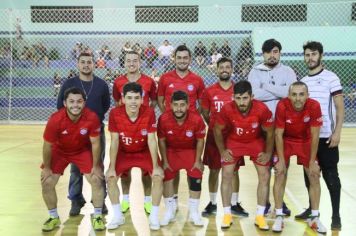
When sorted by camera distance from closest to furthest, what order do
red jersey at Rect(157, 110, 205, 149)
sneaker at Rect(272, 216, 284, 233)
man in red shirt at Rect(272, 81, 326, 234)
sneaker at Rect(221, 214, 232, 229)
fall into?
man in red shirt at Rect(272, 81, 326, 234)
sneaker at Rect(272, 216, 284, 233)
sneaker at Rect(221, 214, 232, 229)
red jersey at Rect(157, 110, 205, 149)

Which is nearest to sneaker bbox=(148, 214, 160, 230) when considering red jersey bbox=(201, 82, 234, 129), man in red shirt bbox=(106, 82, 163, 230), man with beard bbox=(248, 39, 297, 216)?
man in red shirt bbox=(106, 82, 163, 230)

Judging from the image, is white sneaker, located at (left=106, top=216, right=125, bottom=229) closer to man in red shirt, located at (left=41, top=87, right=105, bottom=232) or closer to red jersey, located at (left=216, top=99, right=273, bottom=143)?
man in red shirt, located at (left=41, top=87, right=105, bottom=232)

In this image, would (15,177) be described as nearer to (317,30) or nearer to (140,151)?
(140,151)

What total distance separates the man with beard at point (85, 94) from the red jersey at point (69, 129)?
0.50m

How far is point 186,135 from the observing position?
5.20 meters

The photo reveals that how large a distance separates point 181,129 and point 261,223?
127 cm

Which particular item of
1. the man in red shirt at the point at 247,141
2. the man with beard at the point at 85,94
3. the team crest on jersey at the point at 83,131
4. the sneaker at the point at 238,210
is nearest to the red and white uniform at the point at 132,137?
the team crest on jersey at the point at 83,131

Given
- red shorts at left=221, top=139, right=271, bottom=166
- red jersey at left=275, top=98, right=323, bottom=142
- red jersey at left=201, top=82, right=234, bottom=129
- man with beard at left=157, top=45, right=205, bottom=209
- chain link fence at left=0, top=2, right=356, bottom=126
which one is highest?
chain link fence at left=0, top=2, right=356, bottom=126

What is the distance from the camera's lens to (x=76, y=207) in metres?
5.58

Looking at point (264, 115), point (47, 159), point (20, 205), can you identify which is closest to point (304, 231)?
point (264, 115)

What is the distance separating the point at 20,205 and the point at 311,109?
3567mm

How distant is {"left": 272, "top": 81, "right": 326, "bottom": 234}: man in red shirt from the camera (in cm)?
478

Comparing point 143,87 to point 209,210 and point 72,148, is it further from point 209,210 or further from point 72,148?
point 209,210

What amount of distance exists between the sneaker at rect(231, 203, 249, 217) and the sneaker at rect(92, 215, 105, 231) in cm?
151
